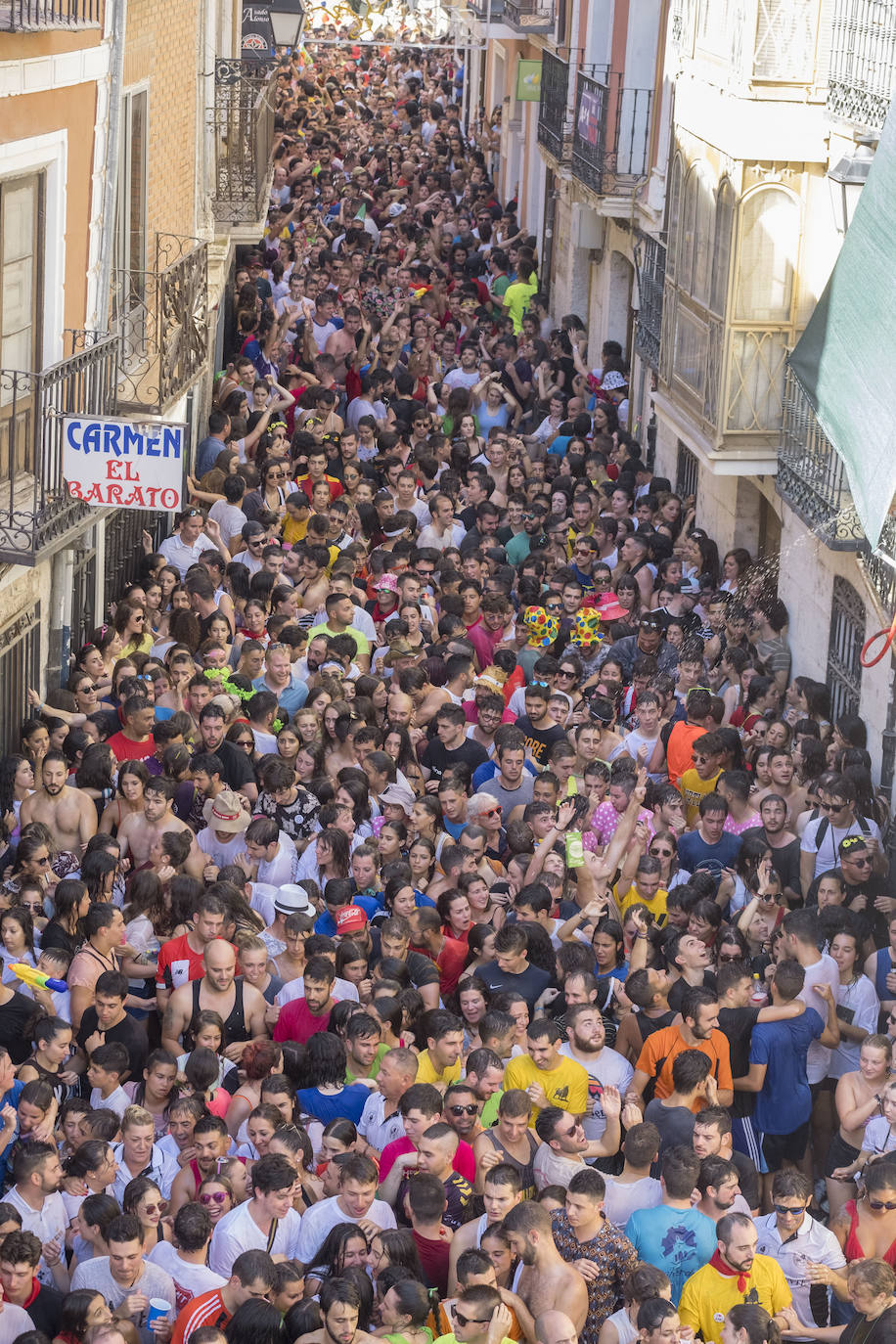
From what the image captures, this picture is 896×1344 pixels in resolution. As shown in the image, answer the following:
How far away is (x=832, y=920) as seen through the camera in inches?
388

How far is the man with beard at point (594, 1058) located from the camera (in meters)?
8.65

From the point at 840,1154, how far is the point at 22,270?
6880 millimetres

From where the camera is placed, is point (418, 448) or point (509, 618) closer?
point (509, 618)

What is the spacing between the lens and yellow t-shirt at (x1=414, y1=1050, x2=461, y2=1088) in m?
8.74

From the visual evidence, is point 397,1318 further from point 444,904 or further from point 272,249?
point 272,249

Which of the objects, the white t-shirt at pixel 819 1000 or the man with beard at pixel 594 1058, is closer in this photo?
the man with beard at pixel 594 1058

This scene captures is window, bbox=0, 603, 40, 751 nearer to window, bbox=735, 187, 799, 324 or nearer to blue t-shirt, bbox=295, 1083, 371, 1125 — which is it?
blue t-shirt, bbox=295, 1083, 371, 1125

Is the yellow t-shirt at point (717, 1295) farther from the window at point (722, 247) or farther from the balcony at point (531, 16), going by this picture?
the balcony at point (531, 16)

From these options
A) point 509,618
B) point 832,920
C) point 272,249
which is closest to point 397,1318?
point 832,920

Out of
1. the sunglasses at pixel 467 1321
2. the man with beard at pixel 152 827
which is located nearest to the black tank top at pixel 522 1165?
the sunglasses at pixel 467 1321

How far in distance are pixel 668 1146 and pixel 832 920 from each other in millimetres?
1927

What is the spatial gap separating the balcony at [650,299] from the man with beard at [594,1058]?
10.4 metres

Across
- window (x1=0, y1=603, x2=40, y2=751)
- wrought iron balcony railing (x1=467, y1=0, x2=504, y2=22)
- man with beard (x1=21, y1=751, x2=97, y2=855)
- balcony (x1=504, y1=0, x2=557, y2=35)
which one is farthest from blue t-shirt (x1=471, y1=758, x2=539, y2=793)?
wrought iron balcony railing (x1=467, y1=0, x2=504, y2=22)

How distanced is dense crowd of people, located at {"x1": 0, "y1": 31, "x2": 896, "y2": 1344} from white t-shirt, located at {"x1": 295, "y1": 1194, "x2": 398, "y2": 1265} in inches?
0.5
